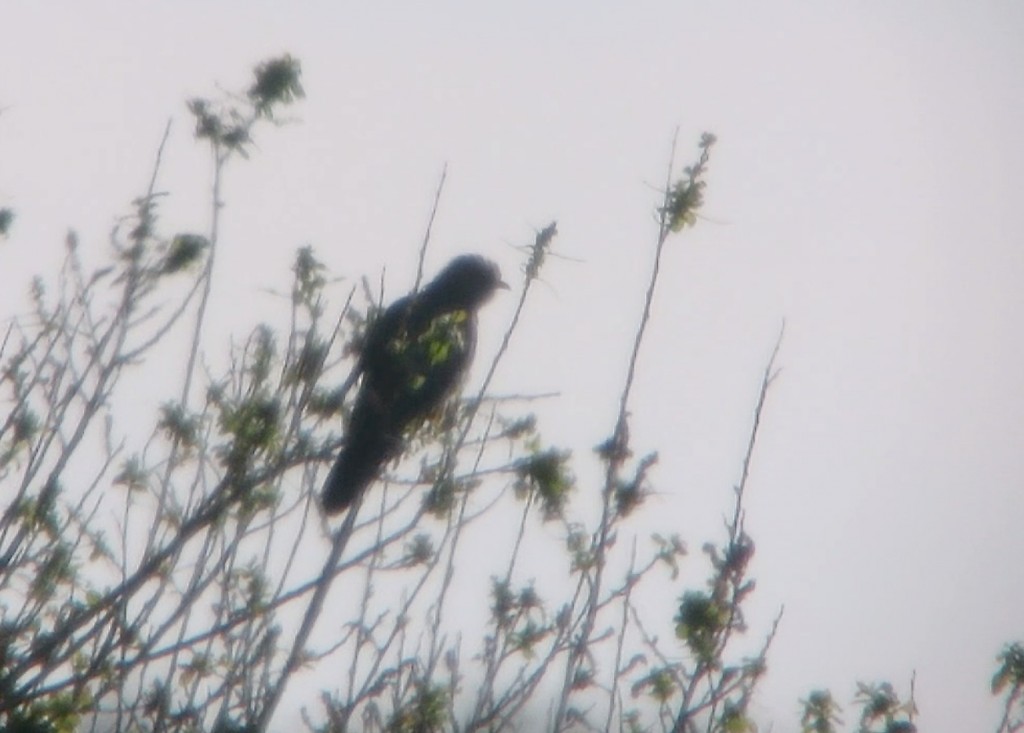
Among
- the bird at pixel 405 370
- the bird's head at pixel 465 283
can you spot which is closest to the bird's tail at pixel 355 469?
the bird at pixel 405 370

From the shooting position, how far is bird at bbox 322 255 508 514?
430 cm

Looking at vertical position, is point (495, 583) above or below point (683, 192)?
below

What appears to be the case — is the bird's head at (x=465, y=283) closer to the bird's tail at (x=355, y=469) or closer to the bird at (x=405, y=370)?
the bird at (x=405, y=370)

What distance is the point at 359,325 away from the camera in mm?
4480

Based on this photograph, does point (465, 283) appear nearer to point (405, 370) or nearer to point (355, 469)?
point (355, 469)

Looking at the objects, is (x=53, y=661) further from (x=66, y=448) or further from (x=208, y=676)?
(x=208, y=676)

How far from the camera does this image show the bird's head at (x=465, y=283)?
8633 mm

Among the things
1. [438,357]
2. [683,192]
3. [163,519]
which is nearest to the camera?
[438,357]

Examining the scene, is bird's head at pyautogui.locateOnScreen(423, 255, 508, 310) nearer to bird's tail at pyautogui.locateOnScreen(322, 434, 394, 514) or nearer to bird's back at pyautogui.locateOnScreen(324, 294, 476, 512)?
bird's back at pyautogui.locateOnScreen(324, 294, 476, 512)

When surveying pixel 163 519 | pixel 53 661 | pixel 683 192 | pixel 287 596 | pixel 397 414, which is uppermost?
pixel 683 192

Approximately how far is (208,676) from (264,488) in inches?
34.1

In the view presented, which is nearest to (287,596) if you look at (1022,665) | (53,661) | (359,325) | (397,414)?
(53,661)

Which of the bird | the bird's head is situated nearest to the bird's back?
the bird

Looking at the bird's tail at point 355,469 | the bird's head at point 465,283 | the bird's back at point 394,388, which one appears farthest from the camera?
the bird's head at point 465,283
